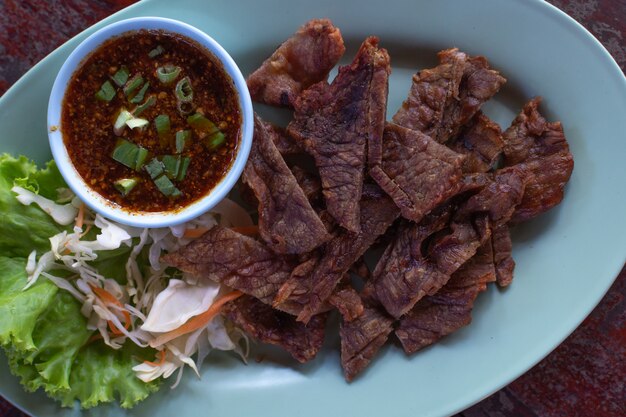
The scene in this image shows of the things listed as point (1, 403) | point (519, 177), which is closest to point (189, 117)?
point (519, 177)

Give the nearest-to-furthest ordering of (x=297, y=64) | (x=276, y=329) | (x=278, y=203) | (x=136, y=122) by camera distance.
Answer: (x=136, y=122), (x=278, y=203), (x=297, y=64), (x=276, y=329)

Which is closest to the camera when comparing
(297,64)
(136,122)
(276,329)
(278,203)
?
(136,122)

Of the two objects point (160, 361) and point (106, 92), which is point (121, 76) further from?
point (160, 361)

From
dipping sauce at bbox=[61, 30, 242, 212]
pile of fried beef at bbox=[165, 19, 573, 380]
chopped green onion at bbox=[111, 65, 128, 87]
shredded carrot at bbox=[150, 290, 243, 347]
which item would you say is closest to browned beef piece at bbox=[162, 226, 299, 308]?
pile of fried beef at bbox=[165, 19, 573, 380]

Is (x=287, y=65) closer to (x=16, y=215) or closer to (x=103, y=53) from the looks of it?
(x=103, y=53)

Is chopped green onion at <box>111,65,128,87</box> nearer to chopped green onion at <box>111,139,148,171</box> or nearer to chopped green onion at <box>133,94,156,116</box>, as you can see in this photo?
chopped green onion at <box>133,94,156,116</box>

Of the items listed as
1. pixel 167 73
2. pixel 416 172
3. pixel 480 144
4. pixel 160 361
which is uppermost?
pixel 480 144

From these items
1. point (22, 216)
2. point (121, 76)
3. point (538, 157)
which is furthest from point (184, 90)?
point (538, 157)
